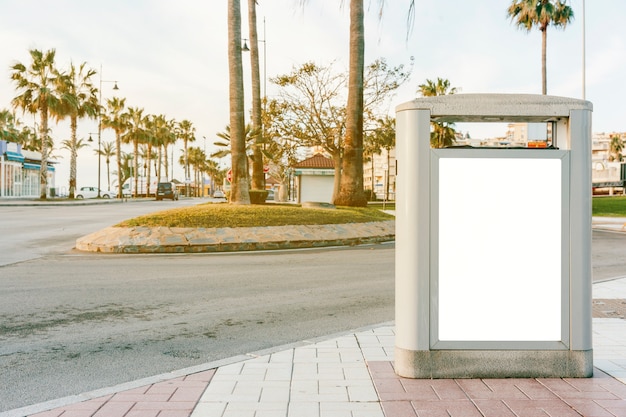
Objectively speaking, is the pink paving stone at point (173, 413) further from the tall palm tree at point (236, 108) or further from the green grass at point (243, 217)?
the tall palm tree at point (236, 108)

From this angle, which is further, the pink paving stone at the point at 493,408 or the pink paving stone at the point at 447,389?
the pink paving stone at the point at 447,389

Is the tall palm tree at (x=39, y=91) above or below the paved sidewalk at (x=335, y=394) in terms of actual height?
above

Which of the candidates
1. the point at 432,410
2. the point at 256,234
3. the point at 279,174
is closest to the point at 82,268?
the point at 256,234

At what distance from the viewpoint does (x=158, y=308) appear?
7.32 m

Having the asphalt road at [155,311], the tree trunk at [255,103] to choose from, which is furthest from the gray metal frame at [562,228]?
the tree trunk at [255,103]

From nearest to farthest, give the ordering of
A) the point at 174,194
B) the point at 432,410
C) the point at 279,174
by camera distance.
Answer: the point at 432,410 → the point at 279,174 → the point at 174,194

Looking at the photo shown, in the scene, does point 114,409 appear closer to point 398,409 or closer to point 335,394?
point 335,394

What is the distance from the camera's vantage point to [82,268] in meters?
11.1

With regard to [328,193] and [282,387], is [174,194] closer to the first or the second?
[328,193]

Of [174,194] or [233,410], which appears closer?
[233,410]

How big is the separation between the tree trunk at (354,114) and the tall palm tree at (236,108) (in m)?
4.24

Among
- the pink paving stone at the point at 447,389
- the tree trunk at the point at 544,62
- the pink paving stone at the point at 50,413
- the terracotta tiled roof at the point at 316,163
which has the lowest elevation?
the pink paving stone at the point at 50,413

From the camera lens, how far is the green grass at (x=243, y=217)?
16109mm

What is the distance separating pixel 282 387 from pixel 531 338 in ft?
5.71
